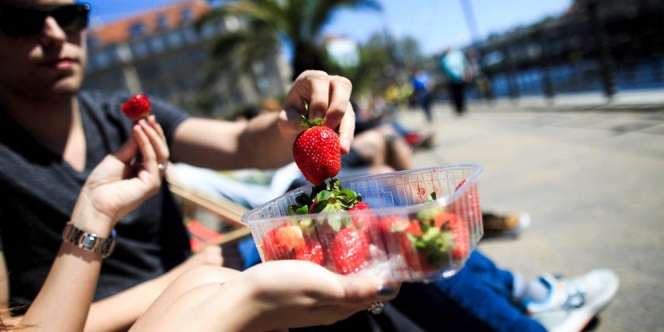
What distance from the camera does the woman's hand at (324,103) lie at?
121cm

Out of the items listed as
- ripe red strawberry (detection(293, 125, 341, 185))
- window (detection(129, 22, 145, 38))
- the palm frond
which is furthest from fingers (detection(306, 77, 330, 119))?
window (detection(129, 22, 145, 38))

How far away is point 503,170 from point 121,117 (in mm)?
3808

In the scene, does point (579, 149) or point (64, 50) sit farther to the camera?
point (579, 149)

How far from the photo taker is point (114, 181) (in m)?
1.39

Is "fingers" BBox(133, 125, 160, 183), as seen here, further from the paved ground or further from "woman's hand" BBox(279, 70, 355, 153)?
the paved ground

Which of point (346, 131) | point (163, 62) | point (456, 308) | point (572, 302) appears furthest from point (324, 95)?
point (163, 62)

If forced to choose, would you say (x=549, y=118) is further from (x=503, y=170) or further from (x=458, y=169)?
(x=458, y=169)

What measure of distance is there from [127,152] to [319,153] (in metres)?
0.75

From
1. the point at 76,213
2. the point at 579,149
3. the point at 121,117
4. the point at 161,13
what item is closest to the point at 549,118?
the point at 579,149

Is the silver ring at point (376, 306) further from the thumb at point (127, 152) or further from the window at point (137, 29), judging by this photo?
the window at point (137, 29)

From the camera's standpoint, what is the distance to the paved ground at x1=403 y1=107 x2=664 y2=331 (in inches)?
79.0

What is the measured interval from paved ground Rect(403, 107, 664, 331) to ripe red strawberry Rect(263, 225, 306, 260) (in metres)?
1.51

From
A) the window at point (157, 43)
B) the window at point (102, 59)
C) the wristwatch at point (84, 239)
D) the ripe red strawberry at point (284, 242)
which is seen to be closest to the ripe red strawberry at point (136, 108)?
the wristwatch at point (84, 239)

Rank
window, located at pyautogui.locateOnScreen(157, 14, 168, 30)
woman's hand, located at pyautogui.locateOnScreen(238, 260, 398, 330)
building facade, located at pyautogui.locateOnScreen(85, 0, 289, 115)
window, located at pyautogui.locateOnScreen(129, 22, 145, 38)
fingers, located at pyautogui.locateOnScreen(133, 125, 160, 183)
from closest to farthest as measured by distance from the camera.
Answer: woman's hand, located at pyautogui.locateOnScreen(238, 260, 398, 330) → fingers, located at pyautogui.locateOnScreen(133, 125, 160, 183) → building facade, located at pyautogui.locateOnScreen(85, 0, 289, 115) → window, located at pyautogui.locateOnScreen(157, 14, 168, 30) → window, located at pyautogui.locateOnScreen(129, 22, 145, 38)
